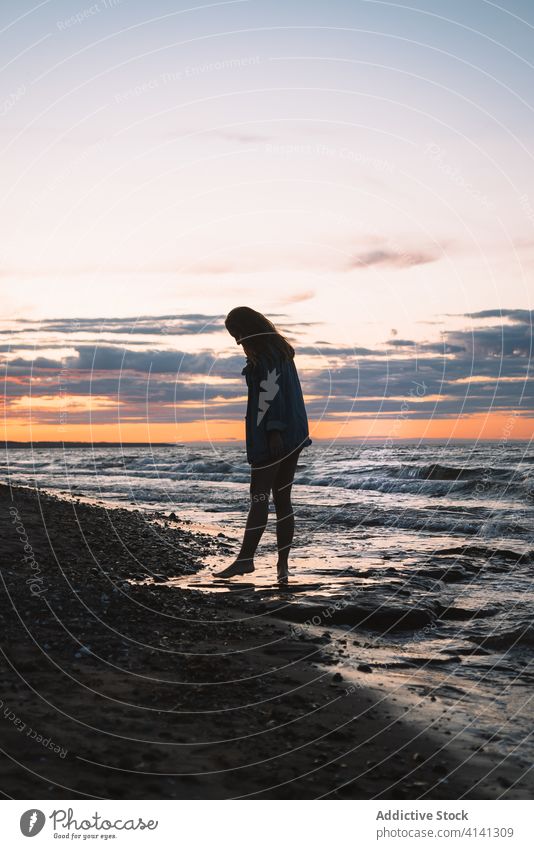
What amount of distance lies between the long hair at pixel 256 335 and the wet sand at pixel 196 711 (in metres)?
2.71

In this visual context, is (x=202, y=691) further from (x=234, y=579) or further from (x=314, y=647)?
(x=234, y=579)

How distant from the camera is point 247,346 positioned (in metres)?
8.26

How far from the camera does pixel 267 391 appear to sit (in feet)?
26.7

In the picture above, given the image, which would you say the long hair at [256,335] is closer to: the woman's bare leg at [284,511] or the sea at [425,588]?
the woman's bare leg at [284,511]

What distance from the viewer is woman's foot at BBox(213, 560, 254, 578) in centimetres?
848

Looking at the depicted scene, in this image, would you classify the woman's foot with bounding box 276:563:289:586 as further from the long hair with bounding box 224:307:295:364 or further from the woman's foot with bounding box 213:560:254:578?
the long hair with bounding box 224:307:295:364

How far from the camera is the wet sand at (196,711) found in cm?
347

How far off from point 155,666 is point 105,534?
584 cm
